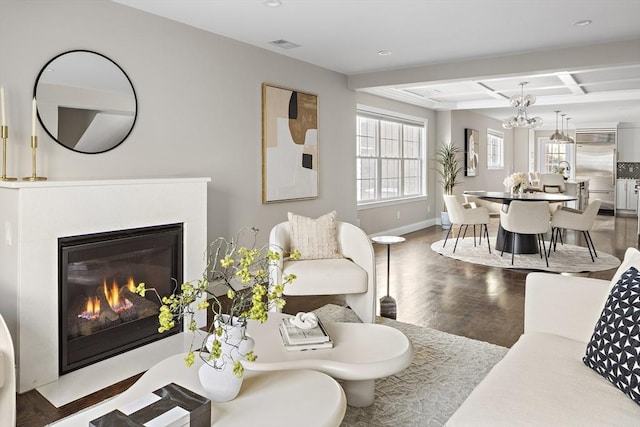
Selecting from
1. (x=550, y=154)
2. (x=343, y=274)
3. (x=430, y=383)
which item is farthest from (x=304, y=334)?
(x=550, y=154)

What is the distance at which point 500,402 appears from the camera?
1468 mm

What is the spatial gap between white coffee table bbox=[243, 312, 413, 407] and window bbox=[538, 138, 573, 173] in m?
13.2

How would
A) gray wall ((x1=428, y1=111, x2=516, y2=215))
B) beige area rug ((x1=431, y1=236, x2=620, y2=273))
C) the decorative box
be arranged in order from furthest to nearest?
gray wall ((x1=428, y1=111, x2=516, y2=215)), beige area rug ((x1=431, y1=236, x2=620, y2=273)), the decorative box

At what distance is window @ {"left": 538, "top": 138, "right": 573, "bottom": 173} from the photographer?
13.6 meters

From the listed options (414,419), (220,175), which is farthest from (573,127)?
(414,419)

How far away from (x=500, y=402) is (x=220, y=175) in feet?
11.1

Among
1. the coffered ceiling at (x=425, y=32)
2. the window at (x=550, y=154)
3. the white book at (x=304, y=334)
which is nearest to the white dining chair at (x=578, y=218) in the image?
the coffered ceiling at (x=425, y=32)

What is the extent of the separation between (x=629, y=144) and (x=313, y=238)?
12.0 meters

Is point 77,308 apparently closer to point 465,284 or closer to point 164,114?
point 164,114

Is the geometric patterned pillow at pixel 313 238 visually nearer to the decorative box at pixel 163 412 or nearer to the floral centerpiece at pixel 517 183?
the decorative box at pixel 163 412

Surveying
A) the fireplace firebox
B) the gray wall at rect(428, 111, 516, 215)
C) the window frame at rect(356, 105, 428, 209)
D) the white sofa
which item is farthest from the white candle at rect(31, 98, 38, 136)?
the gray wall at rect(428, 111, 516, 215)

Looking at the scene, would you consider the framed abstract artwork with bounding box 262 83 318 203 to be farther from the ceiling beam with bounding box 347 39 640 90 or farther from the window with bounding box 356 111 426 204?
the window with bounding box 356 111 426 204

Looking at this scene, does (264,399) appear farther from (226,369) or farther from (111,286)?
(111,286)

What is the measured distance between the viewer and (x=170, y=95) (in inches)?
151
